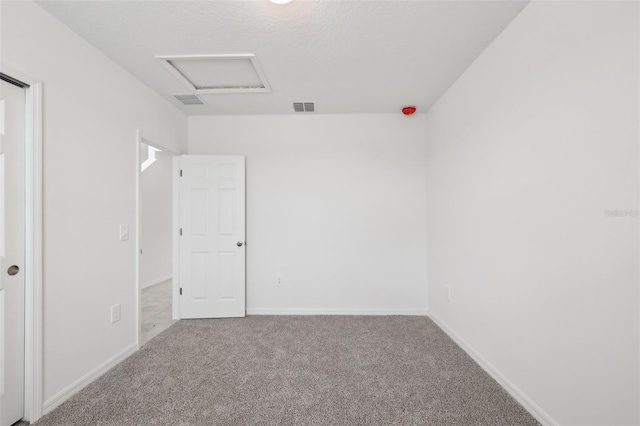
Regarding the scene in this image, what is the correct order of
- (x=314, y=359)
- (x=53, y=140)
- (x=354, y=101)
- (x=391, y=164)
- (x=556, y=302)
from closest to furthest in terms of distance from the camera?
(x=556, y=302) < (x=53, y=140) < (x=314, y=359) < (x=354, y=101) < (x=391, y=164)

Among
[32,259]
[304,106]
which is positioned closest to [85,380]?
[32,259]

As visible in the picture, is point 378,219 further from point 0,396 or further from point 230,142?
point 0,396

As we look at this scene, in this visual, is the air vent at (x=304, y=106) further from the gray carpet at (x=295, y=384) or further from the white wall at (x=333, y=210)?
the gray carpet at (x=295, y=384)

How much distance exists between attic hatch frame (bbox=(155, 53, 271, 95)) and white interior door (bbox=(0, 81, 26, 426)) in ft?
3.23

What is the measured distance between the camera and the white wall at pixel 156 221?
15.9 ft

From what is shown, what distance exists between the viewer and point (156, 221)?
508 centimetres

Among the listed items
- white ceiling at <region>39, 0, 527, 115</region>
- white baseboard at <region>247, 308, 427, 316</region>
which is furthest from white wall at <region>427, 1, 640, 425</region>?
white baseboard at <region>247, 308, 427, 316</region>

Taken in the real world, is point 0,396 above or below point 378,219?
below

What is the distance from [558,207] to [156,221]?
18.7 feet

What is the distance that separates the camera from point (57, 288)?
5.87 feet

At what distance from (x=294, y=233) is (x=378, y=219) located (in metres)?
1.10

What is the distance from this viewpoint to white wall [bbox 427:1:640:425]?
3.86 ft

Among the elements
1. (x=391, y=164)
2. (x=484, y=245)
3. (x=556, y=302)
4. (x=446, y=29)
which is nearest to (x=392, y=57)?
(x=446, y=29)

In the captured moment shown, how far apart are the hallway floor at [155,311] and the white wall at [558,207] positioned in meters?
3.20
